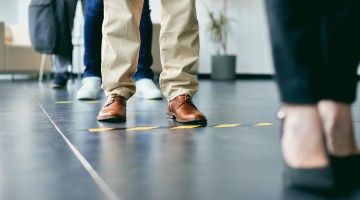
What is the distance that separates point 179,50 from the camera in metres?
1.64

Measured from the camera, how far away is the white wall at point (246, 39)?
559cm

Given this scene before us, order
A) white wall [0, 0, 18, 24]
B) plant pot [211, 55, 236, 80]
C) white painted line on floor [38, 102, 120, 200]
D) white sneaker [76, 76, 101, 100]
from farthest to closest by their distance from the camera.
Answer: white wall [0, 0, 18, 24] → plant pot [211, 55, 236, 80] → white sneaker [76, 76, 101, 100] → white painted line on floor [38, 102, 120, 200]

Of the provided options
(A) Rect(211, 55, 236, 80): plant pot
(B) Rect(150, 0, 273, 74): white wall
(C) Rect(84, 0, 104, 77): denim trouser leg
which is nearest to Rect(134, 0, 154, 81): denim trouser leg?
(C) Rect(84, 0, 104, 77): denim trouser leg

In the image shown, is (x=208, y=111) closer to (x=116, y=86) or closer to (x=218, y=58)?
(x=116, y=86)

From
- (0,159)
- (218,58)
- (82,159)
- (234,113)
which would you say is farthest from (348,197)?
(218,58)

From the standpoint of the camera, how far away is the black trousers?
0.80 m

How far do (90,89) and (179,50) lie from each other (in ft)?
3.26

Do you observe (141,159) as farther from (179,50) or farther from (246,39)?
(246,39)

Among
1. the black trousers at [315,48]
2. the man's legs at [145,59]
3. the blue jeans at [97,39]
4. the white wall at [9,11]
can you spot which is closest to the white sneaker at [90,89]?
the blue jeans at [97,39]

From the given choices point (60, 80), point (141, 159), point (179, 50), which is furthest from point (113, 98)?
point (60, 80)

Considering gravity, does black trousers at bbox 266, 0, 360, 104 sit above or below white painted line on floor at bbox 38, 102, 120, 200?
above

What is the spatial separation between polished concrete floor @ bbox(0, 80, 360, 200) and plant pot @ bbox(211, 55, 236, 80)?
3595mm

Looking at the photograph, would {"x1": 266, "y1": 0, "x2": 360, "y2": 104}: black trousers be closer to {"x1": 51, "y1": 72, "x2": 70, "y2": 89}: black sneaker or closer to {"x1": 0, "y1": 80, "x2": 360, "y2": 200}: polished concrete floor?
{"x1": 0, "y1": 80, "x2": 360, "y2": 200}: polished concrete floor

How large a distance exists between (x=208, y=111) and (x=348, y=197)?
1228mm
